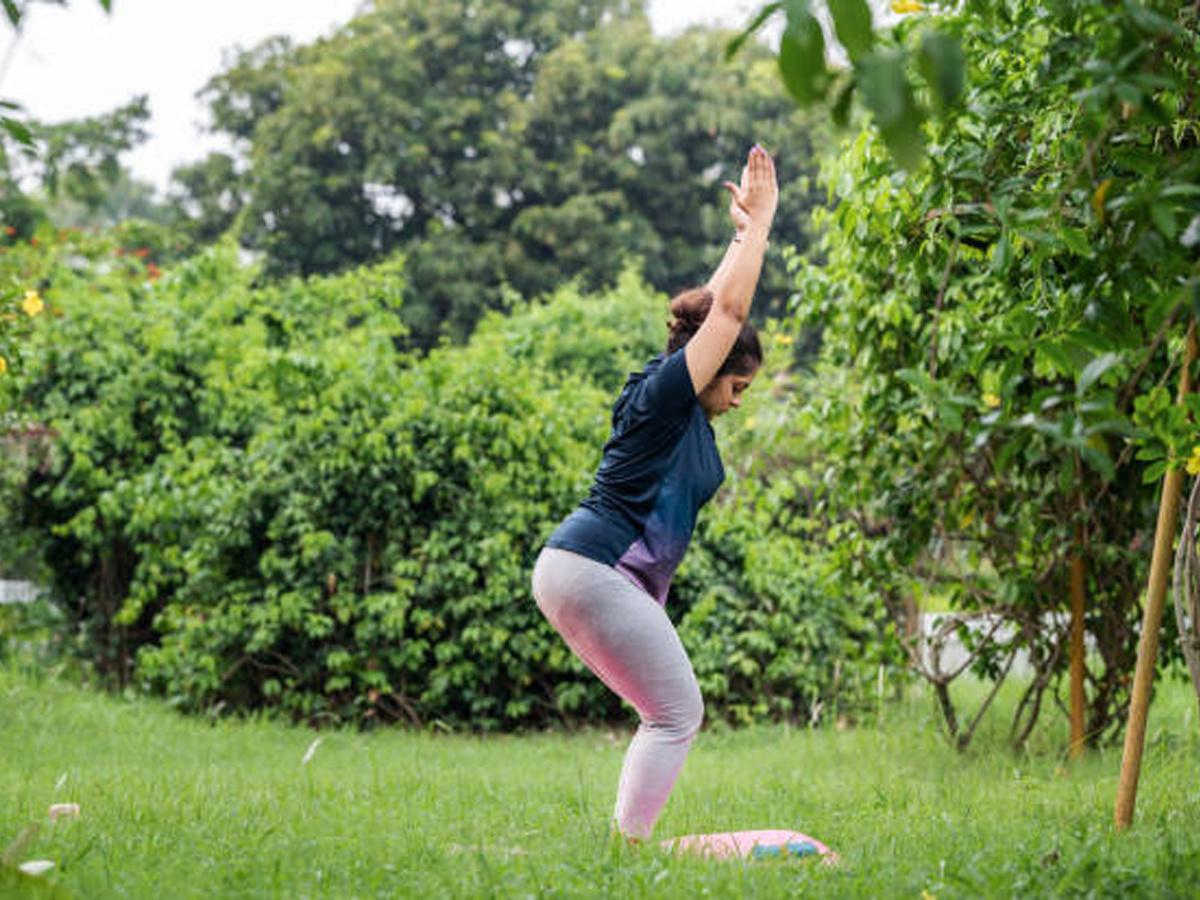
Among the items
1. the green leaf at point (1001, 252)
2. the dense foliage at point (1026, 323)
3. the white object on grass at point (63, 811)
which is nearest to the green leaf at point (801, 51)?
the dense foliage at point (1026, 323)

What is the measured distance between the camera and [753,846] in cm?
358

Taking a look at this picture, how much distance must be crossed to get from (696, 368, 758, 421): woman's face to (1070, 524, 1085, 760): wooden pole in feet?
7.76

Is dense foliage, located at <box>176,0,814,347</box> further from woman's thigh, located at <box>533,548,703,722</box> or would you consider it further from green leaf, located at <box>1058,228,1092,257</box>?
green leaf, located at <box>1058,228,1092,257</box>

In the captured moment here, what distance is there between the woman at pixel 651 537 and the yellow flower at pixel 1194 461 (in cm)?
112

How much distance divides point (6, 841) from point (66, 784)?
5.59 ft

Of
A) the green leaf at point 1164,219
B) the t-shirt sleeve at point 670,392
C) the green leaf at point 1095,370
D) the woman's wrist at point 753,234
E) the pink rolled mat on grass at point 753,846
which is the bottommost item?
the pink rolled mat on grass at point 753,846

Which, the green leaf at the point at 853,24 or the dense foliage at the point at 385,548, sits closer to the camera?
the green leaf at the point at 853,24

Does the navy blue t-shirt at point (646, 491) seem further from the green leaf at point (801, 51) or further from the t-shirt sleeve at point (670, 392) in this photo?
the green leaf at point (801, 51)

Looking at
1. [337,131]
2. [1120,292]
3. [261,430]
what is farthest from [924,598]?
[337,131]

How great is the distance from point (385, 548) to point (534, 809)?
146 inches

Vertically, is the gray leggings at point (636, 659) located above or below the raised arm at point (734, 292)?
below

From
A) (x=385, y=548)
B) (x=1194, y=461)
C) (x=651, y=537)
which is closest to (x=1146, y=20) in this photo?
(x=1194, y=461)

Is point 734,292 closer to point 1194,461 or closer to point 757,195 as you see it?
point 757,195

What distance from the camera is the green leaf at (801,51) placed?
1372mm
